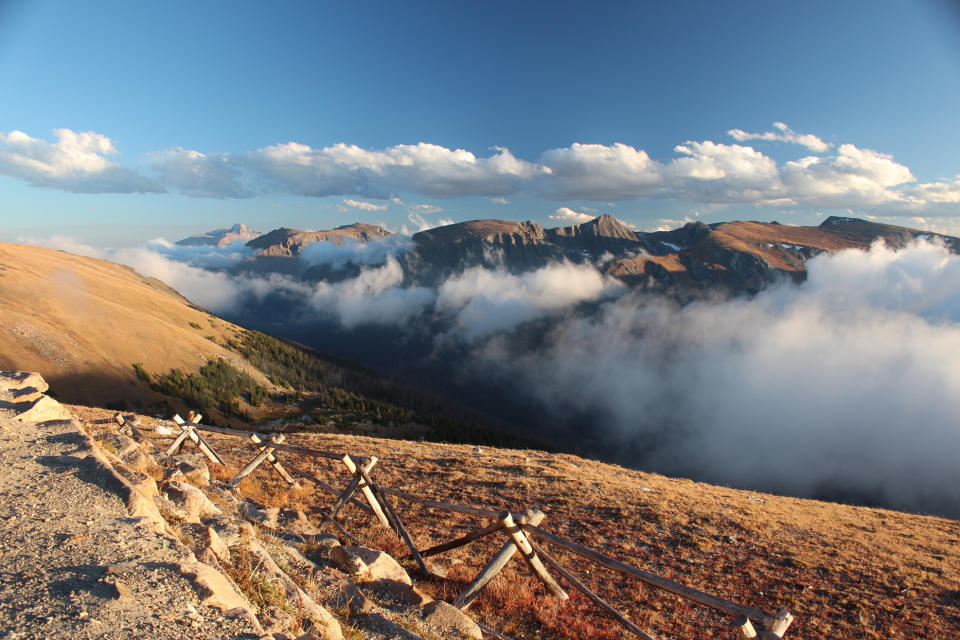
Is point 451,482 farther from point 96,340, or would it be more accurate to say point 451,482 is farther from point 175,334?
point 175,334

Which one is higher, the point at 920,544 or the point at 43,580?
the point at 43,580

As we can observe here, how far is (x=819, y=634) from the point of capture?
10.4m

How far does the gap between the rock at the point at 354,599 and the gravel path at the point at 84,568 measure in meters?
2.44

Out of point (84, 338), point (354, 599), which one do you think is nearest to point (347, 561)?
point (354, 599)

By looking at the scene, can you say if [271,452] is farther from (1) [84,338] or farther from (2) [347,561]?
(1) [84,338]

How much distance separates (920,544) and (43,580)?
26853mm

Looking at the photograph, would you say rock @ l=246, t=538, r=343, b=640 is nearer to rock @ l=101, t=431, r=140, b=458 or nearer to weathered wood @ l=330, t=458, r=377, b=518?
weathered wood @ l=330, t=458, r=377, b=518

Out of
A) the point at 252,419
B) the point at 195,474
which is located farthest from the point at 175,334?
the point at 195,474

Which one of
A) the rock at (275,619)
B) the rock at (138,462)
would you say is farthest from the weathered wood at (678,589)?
the rock at (138,462)

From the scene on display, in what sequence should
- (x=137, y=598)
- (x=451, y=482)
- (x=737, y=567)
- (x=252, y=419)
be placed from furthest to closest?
(x=252, y=419) → (x=451, y=482) → (x=737, y=567) → (x=137, y=598)

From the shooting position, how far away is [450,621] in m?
8.27

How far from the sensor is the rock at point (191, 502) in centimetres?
977

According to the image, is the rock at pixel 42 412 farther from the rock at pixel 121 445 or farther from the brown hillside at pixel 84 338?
the brown hillside at pixel 84 338

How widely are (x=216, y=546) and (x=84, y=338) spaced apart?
176870 millimetres
